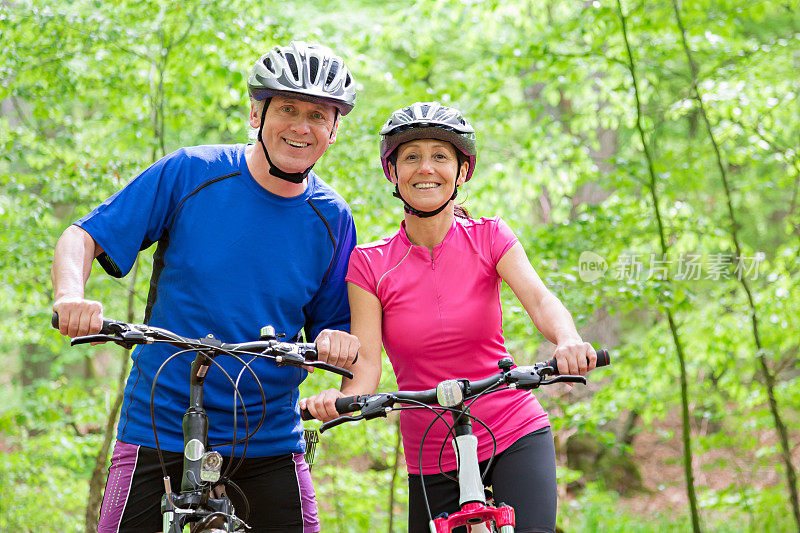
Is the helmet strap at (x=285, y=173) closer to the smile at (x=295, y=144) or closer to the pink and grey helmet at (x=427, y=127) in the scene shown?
the smile at (x=295, y=144)

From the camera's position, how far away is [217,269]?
3.04m

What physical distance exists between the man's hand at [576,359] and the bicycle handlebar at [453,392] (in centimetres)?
3

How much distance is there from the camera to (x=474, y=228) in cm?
336

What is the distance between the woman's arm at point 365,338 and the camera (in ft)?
10.2

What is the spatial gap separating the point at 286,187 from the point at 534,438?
141cm

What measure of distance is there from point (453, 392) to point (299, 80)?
1409 millimetres

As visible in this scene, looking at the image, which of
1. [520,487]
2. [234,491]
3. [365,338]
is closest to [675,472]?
[520,487]

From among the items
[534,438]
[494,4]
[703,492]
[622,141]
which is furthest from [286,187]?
[622,141]

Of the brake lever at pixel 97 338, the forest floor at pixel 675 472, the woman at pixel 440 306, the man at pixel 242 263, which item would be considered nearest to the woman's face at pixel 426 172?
the woman at pixel 440 306

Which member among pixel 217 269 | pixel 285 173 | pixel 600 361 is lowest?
pixel 600 361

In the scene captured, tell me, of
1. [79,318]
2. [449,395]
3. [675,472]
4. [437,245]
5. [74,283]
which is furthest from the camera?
[675,472]

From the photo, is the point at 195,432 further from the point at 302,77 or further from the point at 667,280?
the point at 667,280

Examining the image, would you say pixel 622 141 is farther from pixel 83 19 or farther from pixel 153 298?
pixel 153 298

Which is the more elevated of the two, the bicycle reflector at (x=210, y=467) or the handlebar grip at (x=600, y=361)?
the handlebar grip at (x=600, y=361)
